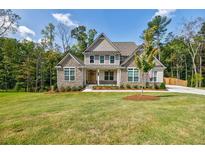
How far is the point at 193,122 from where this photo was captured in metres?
6.64

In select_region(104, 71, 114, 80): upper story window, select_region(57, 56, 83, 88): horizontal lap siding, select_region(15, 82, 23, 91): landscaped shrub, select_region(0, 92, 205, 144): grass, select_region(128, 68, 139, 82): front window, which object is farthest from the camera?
select_region(15, 82, 23, 91): landscaped shrub

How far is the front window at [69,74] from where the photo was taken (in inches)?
841

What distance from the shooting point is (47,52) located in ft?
100

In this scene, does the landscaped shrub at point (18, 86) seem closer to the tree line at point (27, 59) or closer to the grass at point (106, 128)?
the tree line at point (27, 59)

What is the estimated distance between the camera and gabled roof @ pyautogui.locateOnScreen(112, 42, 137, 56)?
976 inches

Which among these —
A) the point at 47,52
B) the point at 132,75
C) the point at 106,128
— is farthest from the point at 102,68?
the point at 106,128

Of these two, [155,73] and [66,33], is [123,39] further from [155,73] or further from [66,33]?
[66,33]

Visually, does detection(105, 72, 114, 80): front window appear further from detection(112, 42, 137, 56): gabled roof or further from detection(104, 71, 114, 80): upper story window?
detection(112, 42, 137, 56): gabled roof

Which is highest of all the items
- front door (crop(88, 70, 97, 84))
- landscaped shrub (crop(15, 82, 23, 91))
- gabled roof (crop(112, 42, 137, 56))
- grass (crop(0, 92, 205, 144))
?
gabled roof (crop(112, 42, 137, 56))

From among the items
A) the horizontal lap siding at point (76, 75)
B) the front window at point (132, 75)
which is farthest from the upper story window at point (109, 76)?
the horizontal lap siding at point (76, 75)

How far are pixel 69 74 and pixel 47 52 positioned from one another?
11.3m

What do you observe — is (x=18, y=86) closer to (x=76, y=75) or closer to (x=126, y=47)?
(x=76, y=75)

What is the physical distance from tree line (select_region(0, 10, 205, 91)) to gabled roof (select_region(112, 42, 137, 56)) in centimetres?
371

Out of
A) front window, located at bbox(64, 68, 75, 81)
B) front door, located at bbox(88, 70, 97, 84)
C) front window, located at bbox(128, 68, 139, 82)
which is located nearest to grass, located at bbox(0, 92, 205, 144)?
front window, located at bbox(128, 68, 139, 82)
